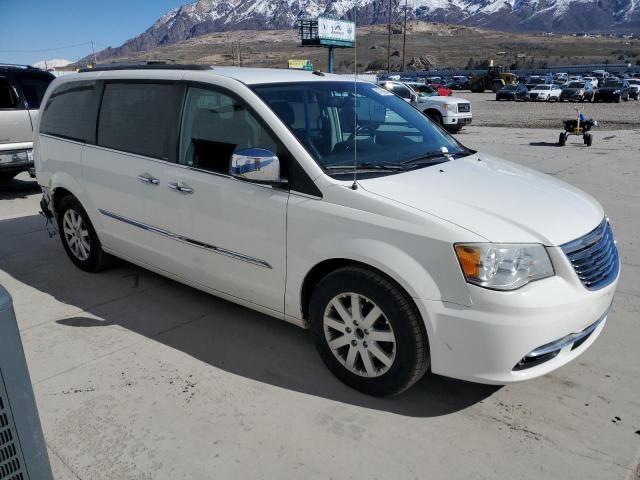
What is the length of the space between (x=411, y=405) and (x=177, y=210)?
6.63 feet

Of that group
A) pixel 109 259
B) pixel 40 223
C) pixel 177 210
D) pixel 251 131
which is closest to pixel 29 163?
pixel 40 223

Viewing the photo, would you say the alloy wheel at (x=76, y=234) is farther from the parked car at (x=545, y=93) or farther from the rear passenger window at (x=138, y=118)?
the parked car at (x=545, y=93)

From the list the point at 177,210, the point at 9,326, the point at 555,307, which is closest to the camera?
the point at 9,326

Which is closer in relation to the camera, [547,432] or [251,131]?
[547,432]

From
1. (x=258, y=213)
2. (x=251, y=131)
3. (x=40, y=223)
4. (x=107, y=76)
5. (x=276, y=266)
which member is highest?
(x=107, y=76)

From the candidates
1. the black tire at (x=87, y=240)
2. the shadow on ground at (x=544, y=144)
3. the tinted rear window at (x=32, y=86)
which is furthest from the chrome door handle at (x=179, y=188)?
the shadow on ground at (x=544, y=144)

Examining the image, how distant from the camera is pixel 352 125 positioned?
11.9ft

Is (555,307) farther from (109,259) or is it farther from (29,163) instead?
(29,163)

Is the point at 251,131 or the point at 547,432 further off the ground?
the point at 251,131

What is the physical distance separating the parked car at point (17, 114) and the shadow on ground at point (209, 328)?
128 inches

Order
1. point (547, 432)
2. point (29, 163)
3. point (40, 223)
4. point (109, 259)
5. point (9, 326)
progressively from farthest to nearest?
1. point (29, 163)
2. point (40, 223)
3. point (109, 259)
4. point (547, 432)
5. point (9, 326)

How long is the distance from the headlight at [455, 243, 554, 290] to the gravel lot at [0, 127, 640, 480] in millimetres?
821

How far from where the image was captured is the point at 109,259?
509 cm

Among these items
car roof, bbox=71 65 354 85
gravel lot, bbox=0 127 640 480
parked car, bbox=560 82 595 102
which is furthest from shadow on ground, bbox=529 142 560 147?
parked car, bbox=560 82 595 102
